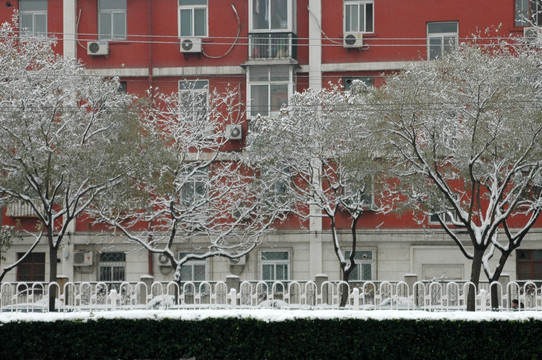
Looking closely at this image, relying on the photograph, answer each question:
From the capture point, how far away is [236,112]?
114 feet

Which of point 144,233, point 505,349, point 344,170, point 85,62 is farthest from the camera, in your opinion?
point 85,62

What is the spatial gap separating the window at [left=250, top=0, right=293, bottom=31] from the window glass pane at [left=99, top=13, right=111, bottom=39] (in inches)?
193

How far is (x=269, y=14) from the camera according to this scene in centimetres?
3494

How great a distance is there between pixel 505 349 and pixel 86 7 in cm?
2198

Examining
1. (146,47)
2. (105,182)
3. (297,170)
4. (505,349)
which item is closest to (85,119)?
(105,182)

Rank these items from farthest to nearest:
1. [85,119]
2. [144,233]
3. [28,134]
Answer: [144,233] < [85,119] < [28,134]

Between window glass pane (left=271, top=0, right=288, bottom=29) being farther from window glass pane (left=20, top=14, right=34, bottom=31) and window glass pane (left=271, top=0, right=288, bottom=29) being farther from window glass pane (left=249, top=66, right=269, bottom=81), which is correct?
window glass pane (left=20, top=14, right=34, bottom=31)

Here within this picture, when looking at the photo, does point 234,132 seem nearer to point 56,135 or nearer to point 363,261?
point 363,261

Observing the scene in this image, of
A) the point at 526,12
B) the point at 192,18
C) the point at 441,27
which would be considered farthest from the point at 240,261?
the point at 526,12

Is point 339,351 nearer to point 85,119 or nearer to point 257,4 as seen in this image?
point 85,119

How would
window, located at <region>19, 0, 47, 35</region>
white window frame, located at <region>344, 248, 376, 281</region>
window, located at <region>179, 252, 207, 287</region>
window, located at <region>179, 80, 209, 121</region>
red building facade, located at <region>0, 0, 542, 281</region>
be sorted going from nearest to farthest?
window, located at <region>179, 80, 209, 121</region>, red building facade, located at <region>0, 0, 542, 281</region>, white window frame, located at <region>344, 248, 376, 281</region>, window, located at <region>179, 252, 207, 287</region>, window, located at <region>19, 0, 47, 35</region>

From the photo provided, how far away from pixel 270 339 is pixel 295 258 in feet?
52.1

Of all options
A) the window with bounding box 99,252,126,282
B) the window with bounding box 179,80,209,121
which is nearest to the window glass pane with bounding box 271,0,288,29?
the window with bounding box 179,80,209,121

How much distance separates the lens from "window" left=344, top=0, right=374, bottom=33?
3491 cm
